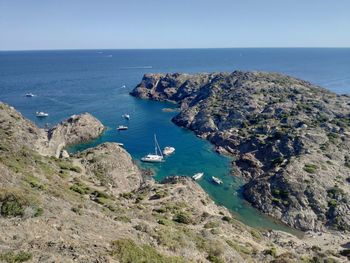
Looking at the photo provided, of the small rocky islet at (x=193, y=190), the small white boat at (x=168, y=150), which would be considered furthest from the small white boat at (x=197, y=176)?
the small white boat at (x=168, y=150)

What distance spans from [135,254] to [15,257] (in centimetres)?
821

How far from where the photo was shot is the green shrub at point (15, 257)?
19.6 m

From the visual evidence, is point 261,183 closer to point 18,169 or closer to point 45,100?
point 18,169

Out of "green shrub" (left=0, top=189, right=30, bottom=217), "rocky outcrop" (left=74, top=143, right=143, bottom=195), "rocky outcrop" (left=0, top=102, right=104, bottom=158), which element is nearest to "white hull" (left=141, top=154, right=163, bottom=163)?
"rocky outcrop" (left=74, top=143, right=143, bottom=195)

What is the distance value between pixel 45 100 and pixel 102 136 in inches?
2547

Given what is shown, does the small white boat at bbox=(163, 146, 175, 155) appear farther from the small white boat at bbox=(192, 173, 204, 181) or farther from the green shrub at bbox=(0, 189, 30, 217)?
the green shrub at bbox=(0, 189, 30, 217)

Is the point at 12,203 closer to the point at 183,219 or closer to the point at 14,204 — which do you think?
the point at 14,204

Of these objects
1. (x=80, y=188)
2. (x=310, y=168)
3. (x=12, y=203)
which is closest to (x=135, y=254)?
(x=12, y=203)

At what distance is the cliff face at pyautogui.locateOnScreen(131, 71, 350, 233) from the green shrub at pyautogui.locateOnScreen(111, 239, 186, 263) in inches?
1734

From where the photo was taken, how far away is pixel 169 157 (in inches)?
3642

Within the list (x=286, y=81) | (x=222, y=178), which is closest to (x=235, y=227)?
(x=222, y=178)

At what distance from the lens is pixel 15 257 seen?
1994 centimetres

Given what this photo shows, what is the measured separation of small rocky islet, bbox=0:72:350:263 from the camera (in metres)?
26.1

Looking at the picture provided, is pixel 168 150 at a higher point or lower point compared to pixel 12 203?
lower
